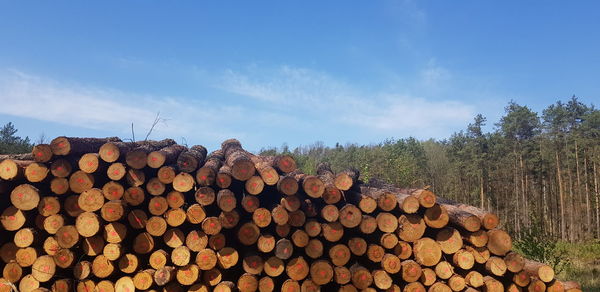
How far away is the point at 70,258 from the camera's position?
17.8 ft

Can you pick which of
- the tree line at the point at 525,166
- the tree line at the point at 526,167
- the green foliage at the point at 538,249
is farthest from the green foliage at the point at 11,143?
the green foliage at the point at 538,249

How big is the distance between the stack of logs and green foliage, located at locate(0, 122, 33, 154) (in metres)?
22.7

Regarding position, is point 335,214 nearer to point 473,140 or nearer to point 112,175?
point 112,175

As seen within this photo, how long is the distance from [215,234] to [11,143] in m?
27.5

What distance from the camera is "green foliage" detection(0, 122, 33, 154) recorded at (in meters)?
25.1

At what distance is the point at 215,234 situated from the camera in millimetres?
5586

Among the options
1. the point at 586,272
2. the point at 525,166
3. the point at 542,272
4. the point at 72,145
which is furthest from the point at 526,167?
the point at 72,145

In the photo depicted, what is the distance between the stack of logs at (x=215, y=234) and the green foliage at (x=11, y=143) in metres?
22.7

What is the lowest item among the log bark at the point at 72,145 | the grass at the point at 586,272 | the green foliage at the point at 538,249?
the grass at the point at 586,272

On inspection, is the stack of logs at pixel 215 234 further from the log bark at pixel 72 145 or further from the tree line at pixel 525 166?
the tree line at pixel 525 166

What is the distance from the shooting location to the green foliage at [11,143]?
25.1m

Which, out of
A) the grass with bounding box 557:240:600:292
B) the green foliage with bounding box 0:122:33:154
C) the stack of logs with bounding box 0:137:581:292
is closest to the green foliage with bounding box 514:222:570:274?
the grass with bounding box 557:240:600:292

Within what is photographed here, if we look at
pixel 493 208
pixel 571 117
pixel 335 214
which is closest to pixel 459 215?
pixel 335 214

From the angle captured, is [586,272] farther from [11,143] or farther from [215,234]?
[11,143]
